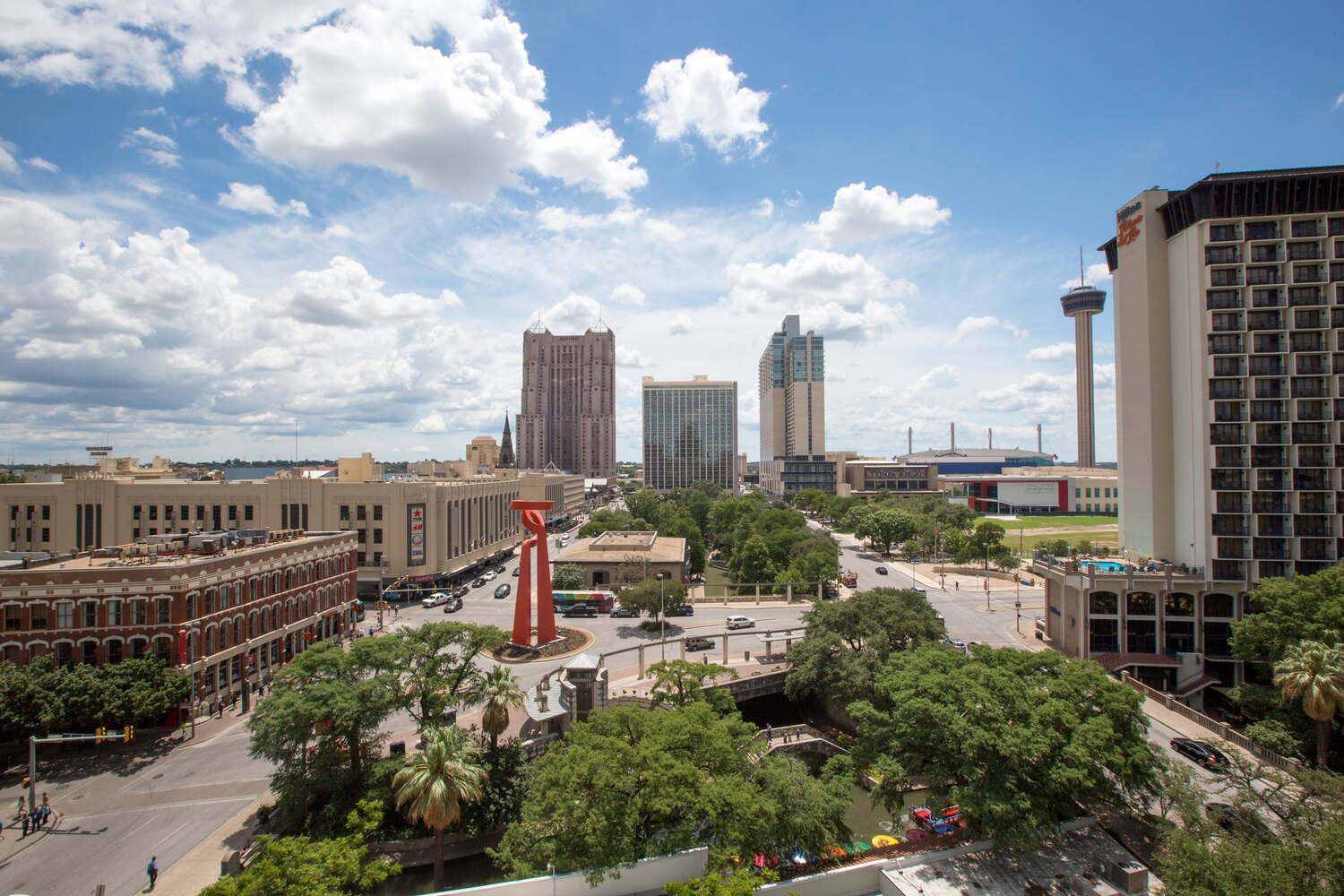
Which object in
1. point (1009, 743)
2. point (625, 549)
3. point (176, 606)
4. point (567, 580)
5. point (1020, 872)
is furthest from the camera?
point (625, 549)

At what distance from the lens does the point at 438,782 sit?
27.4 meters

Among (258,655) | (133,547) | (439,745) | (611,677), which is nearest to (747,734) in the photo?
(439,745)

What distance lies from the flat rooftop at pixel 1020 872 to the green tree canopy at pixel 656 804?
397 centimetres

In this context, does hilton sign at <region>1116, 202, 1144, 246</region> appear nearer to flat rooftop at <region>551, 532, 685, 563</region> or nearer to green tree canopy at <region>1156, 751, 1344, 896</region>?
green tree canopy at <region>1156, 751, 1344, 896</region>

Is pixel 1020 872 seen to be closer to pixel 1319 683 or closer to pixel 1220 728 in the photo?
pixel 1319 683

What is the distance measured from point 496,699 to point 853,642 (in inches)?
1073

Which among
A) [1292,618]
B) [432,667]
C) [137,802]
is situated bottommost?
[137,802]

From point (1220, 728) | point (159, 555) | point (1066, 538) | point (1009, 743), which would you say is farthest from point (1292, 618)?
point (1066, 538)

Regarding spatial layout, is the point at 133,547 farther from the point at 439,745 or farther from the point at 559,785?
the point at 559,785

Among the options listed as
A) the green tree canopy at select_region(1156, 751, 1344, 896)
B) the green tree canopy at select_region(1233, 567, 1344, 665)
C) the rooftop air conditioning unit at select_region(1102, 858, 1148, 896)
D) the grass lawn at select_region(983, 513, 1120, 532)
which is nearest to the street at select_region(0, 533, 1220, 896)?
the green tree canopy at select_region(1233, 567, 1344, 665)

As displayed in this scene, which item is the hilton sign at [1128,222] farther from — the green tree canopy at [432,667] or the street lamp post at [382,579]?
the street lamp post at [382,579]

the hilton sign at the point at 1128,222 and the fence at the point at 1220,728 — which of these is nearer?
the fence at the point at 1220,728

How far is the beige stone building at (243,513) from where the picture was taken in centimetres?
7838

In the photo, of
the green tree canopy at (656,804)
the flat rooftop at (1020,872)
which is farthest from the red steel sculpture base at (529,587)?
the flat rooftop at (1020,872)
